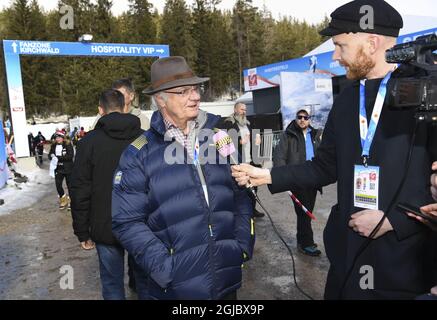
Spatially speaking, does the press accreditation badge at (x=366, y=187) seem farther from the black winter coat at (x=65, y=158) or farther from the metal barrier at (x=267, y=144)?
the metal barrier at (x=267, y=144)

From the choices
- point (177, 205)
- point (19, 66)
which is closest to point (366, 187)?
point (177, 205)

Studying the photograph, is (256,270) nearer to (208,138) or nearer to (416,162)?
(208,138)

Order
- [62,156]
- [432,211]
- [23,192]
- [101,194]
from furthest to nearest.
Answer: [23,192]
[62,156]
[101,194]
[432,211]

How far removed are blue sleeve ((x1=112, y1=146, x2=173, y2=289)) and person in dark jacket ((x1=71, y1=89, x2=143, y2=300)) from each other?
1.04 metres

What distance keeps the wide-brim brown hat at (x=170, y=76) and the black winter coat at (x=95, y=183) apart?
3.52 ft

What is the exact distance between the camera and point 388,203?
192cm

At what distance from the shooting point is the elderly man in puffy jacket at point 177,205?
2252 mm

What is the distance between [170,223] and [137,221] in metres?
0.20

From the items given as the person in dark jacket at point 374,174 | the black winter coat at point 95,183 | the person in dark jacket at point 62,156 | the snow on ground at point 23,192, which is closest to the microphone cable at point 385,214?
the person in dark jacket at point 374,174

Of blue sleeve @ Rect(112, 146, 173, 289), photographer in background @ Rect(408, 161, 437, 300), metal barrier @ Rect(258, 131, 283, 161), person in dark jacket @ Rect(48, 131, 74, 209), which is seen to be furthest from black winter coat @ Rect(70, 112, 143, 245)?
metal barrier @ Rect(258, 131, 283, 161)

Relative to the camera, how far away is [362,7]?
209cm

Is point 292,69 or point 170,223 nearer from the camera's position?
point 170,223

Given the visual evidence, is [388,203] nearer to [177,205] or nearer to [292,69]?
[177,205]

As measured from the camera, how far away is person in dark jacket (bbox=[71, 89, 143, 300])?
3346mm
